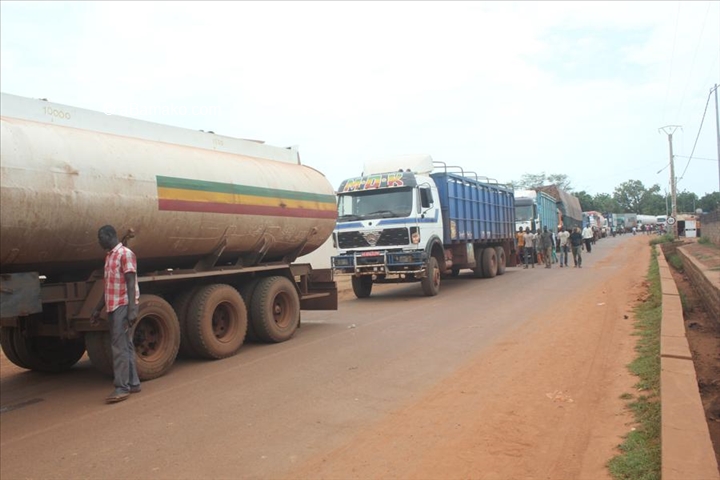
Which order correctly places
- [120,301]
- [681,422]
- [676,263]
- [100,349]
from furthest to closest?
[676,263]
[100,349]
[120,301]
[681,422]

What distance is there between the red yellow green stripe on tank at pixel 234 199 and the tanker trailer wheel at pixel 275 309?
1.19 metres

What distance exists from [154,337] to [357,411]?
3.16 meters

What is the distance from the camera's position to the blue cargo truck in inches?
549

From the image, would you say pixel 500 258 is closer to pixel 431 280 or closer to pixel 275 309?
pixel 431 280

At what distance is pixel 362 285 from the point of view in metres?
15.6

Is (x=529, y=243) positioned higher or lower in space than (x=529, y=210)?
lower

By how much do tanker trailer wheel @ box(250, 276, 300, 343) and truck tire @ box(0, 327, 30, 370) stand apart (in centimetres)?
320

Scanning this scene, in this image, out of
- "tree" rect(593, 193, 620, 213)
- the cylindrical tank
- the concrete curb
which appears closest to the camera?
the concrete curb

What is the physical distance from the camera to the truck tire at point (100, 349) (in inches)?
262

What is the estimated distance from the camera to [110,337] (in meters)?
6.58

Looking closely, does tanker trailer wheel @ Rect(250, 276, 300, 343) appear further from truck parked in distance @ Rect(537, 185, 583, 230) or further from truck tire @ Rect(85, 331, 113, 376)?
truck parked in distance @ Rect(537, 185, 583, 230)

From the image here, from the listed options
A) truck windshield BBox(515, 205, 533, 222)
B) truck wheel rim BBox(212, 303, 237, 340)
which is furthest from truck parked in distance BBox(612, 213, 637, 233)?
truck wheel rim BBox(212, 303, 237, 340)

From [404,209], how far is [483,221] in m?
5.63

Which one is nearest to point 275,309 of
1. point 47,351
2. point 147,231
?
point 147,231
